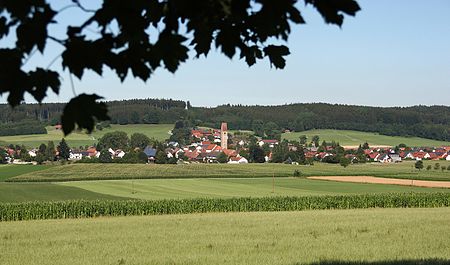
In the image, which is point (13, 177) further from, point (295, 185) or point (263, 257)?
→ point (263, 257)

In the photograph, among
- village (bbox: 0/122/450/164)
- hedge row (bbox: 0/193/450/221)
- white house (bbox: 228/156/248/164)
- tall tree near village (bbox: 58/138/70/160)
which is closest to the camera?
hedge row (bbox: 0/193/450/221)

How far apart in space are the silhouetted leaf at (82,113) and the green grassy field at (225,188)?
63741 mm

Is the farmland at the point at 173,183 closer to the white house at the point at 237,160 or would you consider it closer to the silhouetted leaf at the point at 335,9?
the white house at the point at 237,160

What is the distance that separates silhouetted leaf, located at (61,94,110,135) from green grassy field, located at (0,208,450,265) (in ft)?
42.4

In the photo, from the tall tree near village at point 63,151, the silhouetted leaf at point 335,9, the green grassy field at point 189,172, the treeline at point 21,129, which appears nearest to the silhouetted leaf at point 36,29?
the silhouetted leaf at point 335,9

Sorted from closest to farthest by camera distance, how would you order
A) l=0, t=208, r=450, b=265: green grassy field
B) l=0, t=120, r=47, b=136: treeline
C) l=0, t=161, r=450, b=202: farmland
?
l=0, t=208, r=450, b=265: green grassy field
l=0, t=161, r=450, b=202: farmland
l=0, t=120, r=47, b=136: treeline

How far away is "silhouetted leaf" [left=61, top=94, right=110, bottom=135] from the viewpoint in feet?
12.0

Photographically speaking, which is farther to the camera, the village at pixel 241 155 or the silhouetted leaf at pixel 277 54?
the village at pixel 241 155

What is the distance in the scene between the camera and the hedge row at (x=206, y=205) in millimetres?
48750

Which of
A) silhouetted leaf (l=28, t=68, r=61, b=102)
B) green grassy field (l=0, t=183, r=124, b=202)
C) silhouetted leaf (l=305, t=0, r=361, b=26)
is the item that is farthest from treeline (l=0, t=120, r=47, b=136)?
silhouetted leaf (l=305, t=0, r=361, b=26)

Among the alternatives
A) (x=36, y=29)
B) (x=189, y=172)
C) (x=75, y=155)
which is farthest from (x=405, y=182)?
(x=75, y=155)

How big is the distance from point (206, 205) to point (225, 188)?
1080 inches

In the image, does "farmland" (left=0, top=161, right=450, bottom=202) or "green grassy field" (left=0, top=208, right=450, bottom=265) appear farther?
"farmland" (left=0, top=161, right=450, bottom=202)

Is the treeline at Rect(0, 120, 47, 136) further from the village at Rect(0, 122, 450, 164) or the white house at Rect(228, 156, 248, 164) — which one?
the white house at Rect(228, 156, 248, 164)
